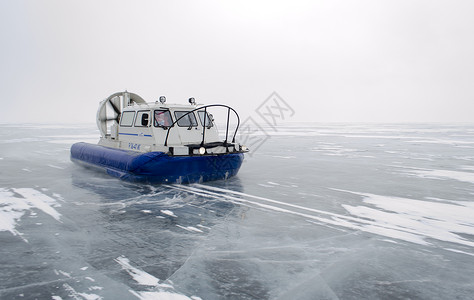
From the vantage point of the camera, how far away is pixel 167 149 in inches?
285

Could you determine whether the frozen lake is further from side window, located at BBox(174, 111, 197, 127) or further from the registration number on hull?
side window, located at BBox(174, 111, 197, 127)

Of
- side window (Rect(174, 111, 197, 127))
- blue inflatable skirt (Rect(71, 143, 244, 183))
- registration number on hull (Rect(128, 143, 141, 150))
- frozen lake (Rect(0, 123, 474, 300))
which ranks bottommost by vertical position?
frozen lake (Rect(0, 123, 474, 300))

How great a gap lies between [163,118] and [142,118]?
1.87 feet

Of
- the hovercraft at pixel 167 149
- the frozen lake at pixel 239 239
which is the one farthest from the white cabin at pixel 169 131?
the frozen lake at pixel 239 239

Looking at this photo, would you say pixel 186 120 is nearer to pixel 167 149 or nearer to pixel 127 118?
pixel 167 149

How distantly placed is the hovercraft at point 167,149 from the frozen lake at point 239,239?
32 centimetres

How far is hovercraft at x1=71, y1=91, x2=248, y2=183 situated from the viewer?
7203 mm

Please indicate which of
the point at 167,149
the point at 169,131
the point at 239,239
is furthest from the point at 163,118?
the point at 239,239

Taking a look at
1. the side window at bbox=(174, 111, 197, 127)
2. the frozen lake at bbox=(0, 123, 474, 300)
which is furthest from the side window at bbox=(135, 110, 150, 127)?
the frozen lake at bbox=(0, 123, 474, 300)

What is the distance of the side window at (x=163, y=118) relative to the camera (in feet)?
26.2

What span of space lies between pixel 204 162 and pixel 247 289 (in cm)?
453

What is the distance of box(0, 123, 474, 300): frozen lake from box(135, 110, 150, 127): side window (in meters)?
1.45

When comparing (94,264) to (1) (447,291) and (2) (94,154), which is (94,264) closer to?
(1) (447,291)

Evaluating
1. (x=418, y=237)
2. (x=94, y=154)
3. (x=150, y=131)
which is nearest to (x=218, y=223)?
(x=418, y=237)
